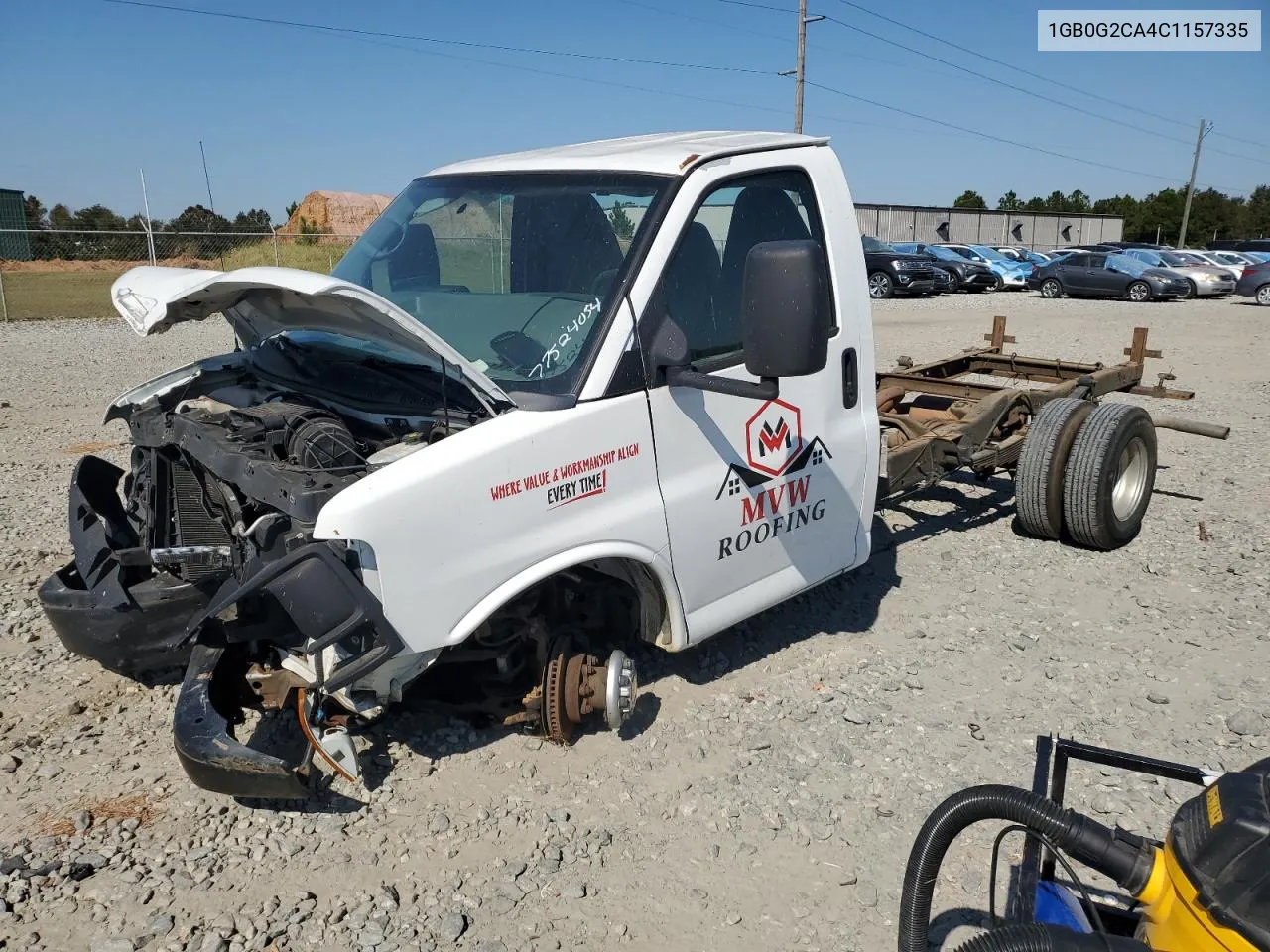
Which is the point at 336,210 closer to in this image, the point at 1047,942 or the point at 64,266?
the point at 64,266

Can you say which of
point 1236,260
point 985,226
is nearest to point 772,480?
point 1236,260

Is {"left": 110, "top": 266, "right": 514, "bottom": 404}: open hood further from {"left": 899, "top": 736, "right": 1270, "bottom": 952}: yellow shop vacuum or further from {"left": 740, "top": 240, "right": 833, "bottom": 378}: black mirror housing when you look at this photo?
{"left": 899, "top": 736, "right": 1270, "bottom": 952}: yellow shop vacuum

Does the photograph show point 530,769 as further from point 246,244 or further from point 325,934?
point 246,244

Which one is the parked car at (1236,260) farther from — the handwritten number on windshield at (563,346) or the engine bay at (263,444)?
the engine bay at (263,444)

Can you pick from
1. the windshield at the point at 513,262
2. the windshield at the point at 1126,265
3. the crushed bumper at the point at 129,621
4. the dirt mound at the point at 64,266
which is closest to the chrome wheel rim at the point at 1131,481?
the windshield at the point at 513,262

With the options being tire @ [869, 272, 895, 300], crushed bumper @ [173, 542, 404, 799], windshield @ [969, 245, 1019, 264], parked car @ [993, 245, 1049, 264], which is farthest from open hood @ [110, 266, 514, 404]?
parked car @ [993, 245, 1049, 264]

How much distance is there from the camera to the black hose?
5.41 feet

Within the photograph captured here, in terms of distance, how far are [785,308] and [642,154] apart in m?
1.27

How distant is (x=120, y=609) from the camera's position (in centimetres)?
365

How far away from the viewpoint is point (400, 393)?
12.1 ft

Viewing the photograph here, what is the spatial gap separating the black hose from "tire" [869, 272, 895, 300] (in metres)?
26.1

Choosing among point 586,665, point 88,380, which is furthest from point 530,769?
point 88,380

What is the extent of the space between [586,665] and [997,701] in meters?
1.94

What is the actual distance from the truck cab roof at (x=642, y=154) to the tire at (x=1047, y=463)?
262cm
